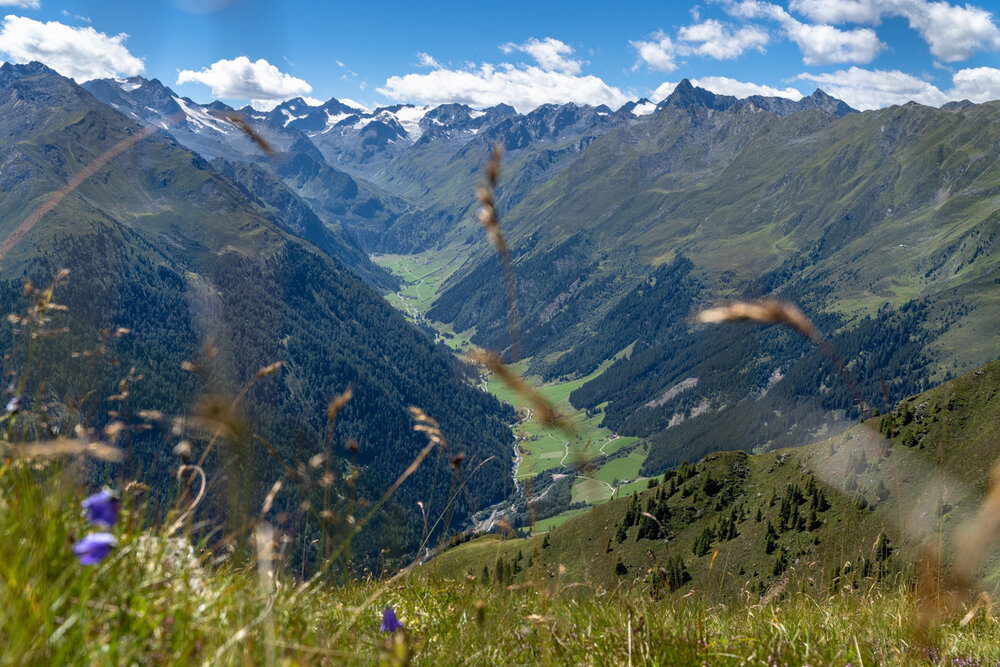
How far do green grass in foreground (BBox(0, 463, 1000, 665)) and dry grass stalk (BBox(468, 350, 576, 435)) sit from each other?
3.52 ft

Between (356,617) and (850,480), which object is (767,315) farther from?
(850,480)

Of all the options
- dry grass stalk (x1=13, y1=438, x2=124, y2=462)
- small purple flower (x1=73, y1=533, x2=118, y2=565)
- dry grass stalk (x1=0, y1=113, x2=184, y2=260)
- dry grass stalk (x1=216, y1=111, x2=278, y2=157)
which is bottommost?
small purple flower (x1=73, y1=533, x2=118, y2=565)

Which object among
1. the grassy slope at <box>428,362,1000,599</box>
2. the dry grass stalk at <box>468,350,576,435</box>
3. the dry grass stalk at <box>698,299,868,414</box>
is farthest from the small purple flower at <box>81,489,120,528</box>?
the grassy slope at <box>428,362,1000,599</box>

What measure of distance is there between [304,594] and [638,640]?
2292 millimetres

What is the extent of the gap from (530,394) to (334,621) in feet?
8.11

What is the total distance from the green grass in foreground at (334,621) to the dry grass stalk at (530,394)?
3.52ft

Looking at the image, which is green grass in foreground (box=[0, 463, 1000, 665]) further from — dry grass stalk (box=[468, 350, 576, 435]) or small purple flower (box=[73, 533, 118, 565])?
dry grass stalk (box=[468, 350, 576, 435])

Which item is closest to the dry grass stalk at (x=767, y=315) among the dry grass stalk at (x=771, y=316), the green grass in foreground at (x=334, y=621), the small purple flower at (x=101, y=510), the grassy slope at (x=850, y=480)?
the dry grass stalk at (x=771, y=316)

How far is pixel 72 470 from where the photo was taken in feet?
11.9

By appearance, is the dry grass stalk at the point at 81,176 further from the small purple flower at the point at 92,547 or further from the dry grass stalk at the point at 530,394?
the dry grass stalk at the point at 530,394

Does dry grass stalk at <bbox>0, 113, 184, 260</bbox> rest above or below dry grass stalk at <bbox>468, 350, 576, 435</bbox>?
above

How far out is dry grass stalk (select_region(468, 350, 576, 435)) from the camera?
11.3ft

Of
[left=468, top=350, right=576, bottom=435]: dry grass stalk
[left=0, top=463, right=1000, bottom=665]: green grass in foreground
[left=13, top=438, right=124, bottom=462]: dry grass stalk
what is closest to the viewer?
[left=13, top=438, right=124, bottom=462]: dry grass stalk

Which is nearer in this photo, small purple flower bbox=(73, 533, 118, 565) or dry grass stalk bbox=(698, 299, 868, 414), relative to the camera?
small purple flower bbox=(73, 533, 118, 565)
